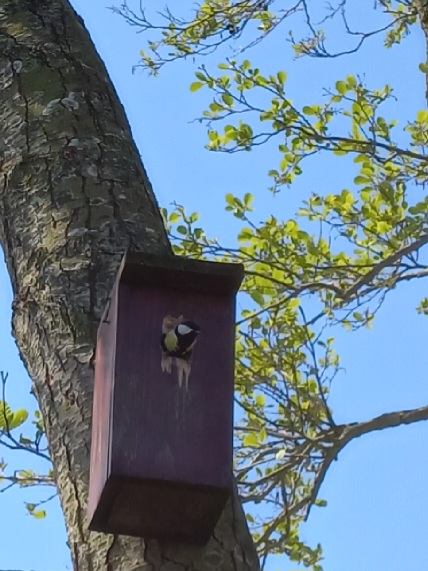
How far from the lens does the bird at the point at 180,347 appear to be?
1603 millimetres

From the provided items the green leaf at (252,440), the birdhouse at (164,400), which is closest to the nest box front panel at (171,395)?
the birdhouse at (164,400)

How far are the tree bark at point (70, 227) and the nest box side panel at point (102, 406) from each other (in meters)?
0.02

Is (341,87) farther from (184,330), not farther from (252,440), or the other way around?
(184,330)

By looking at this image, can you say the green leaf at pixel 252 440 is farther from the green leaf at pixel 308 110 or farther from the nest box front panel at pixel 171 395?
the nest box front panel at pixel 171 395

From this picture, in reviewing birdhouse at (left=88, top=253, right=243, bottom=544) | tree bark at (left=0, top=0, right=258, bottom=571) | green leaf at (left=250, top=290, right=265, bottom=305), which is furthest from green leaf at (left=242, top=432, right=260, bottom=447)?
birdhouse at (left=88, top=253, right=243, bottom=544)

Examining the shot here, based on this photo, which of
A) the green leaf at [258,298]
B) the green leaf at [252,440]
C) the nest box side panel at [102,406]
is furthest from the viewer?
the green leaf at [258,298]

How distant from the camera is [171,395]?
5.18ft

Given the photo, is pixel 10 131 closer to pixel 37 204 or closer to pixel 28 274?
pixel 37 204

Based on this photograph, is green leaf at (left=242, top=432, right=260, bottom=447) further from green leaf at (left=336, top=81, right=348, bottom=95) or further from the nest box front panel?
the nest box front panel

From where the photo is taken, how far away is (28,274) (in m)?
1.76

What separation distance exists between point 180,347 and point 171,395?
0.24 feet

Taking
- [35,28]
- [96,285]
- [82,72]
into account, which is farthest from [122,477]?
[35,28]

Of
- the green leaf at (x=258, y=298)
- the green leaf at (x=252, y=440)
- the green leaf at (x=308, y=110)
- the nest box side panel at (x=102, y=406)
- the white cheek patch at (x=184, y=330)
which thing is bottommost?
the nest box side panel at (x=102, y=406)

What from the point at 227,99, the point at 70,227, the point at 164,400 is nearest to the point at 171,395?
the point at 164,400
